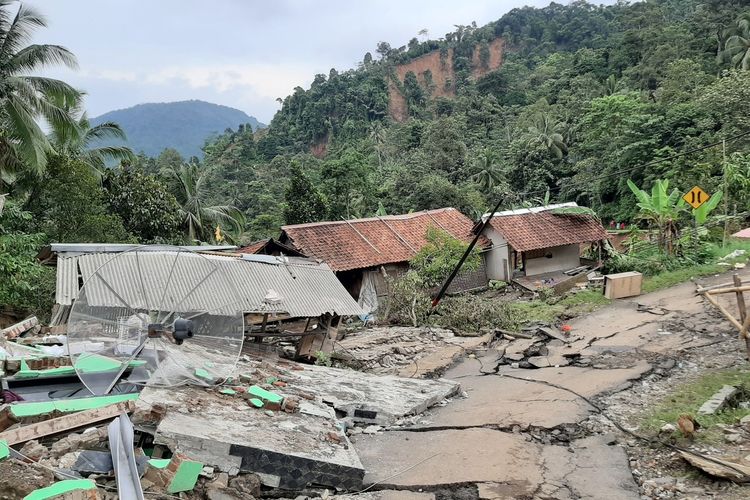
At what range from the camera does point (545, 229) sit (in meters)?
20.8

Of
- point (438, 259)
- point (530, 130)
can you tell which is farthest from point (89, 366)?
point (530, 130)

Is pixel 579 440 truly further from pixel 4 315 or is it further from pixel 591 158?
pixel 591 158

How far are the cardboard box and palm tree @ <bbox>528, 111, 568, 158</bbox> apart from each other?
68.0 feet

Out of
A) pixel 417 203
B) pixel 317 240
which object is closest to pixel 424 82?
pixel 417 203

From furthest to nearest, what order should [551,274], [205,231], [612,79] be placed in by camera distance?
1. [612,79]
2. [205,231]
3. [551,274]

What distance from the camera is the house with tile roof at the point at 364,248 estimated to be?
57.1 ft

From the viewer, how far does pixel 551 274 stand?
20.8m

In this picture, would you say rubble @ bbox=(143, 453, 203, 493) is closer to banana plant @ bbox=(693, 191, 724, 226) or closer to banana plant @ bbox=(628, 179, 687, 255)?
banana plant @ bbox=(628, 179, 687, 255)

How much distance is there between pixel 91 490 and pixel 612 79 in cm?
4323

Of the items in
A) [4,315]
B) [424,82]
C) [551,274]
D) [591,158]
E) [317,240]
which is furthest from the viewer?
[424,82]

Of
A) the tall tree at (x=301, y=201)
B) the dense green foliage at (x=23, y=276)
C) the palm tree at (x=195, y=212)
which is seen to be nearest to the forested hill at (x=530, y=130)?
the tall tree at (x=301, y=201)

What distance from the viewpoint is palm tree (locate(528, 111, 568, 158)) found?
3516 cm

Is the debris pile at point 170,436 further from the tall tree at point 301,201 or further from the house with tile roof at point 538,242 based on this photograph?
the tall tree at point 301,201

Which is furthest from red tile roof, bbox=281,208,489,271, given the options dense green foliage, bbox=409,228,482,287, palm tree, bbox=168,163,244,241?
palm tree, bbox=168,163,244,241
